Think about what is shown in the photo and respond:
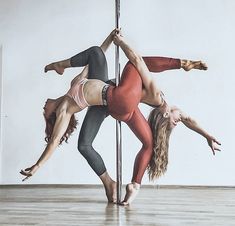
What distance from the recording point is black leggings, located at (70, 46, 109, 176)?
2588 millimetres

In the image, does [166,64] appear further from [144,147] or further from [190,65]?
[144,147]

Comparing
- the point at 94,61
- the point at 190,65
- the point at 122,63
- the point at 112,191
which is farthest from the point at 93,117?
the point at 122,63

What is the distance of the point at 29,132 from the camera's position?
3553 millimetres

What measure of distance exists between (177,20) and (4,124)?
1.69 m

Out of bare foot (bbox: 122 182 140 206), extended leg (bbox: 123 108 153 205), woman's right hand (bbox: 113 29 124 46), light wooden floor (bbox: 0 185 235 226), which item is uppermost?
woman's right hand (bbox: 113 29 124 46)

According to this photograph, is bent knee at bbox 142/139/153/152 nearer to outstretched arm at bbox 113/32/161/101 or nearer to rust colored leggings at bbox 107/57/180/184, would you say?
rust colored leggings at bbox 107/57/180/184

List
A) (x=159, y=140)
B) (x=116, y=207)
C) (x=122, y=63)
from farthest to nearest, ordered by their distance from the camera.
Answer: (x=122, y=63), (x=159, y=140), (x=116, y=207)

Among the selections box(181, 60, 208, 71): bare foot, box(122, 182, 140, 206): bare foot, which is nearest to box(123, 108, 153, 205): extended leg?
box(122, 182, 140, 206): bare foot

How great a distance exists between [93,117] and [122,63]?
33.9 inches

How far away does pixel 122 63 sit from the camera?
10.9 feet

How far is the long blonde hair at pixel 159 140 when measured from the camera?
2.56m

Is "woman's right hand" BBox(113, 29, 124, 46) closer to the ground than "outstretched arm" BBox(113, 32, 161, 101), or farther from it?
farther from it

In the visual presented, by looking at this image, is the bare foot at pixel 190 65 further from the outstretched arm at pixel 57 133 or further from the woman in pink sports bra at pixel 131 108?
the outstretched arm at pixel 57 133

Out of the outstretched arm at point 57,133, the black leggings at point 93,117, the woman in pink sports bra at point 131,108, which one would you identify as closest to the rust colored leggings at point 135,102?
the woman in pink sports bra at point 131,108
